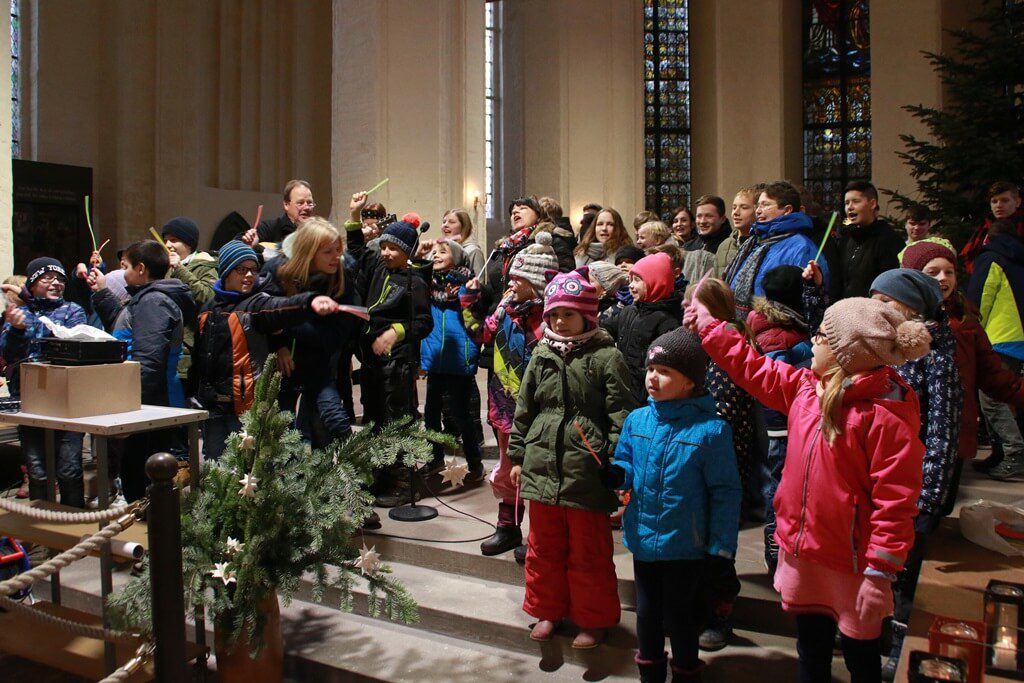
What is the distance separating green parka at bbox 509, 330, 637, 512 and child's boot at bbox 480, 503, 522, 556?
80 cm

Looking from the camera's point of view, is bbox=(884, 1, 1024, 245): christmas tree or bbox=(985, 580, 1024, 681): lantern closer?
bbox=(985, 580, 1024, 681): lantern

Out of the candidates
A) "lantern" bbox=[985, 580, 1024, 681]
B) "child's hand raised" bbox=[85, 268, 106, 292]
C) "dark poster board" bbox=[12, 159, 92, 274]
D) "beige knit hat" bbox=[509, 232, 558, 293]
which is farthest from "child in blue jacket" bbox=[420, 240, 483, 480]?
"dark poster board" bbox=[12, 159, 92, 274]

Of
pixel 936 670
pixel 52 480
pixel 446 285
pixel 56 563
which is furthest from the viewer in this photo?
pixel 446 285

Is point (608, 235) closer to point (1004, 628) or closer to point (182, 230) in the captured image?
point (182, 230)

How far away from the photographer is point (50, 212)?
12.3 m

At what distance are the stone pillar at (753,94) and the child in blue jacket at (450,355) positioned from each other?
11.1 meters

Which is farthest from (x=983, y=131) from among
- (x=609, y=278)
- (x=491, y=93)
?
(x=491, y=93)

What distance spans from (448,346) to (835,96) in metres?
13.6

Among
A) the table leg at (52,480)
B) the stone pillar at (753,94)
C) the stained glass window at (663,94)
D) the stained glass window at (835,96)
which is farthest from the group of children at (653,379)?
the stained glass window at (663,94)

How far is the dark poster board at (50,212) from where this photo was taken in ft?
39.0

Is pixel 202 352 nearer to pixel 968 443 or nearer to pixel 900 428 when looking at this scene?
pixel 900 428

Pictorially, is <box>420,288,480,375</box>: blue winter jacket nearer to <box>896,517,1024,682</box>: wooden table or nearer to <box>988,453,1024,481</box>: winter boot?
<box>896,517,1024,682</box>: wooden table

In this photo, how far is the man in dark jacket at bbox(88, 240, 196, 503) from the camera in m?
4.73

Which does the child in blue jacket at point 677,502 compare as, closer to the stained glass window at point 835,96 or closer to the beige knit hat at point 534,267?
the beige knit hat at point 534,267
